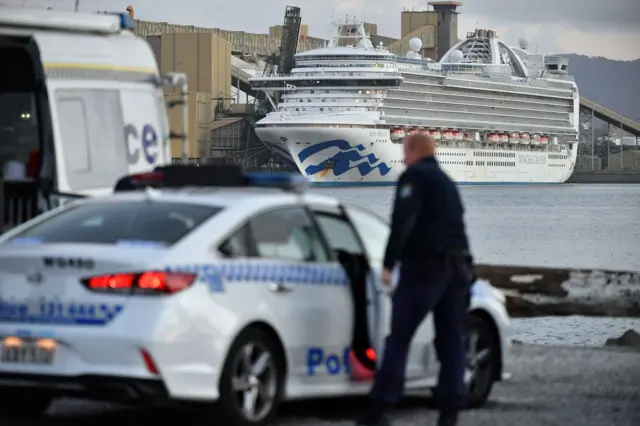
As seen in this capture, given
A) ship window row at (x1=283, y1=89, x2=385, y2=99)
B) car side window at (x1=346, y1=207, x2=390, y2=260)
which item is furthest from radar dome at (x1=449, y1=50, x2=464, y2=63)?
car side window at (x1=346, y1=207, x2=390, y2=260)

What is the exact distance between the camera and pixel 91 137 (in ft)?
41.5

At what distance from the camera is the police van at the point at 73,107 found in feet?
39.4

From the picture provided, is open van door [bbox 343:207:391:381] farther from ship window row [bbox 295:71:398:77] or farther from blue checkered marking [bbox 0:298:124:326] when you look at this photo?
ship window row [bbox 295:71:398:77]

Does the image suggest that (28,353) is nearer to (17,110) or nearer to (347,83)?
(17,110)

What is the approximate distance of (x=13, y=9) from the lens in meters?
12.0

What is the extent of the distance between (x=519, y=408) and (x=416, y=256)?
1.90 m

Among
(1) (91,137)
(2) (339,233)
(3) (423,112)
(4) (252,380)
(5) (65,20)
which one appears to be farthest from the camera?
(3) (423,112)

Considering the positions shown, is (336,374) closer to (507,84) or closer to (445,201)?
(445,201)

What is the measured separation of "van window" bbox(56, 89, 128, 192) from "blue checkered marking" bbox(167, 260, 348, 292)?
4217mm

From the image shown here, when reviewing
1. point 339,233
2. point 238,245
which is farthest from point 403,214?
point 339,233

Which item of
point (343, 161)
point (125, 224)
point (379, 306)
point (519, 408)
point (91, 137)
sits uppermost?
point (91, 137)

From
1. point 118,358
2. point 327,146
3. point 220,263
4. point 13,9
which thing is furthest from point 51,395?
point 327,146

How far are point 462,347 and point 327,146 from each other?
105242 millimetres

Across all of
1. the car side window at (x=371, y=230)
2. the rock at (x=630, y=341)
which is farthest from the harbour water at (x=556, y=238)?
the car side window at (x=371, y=230)
